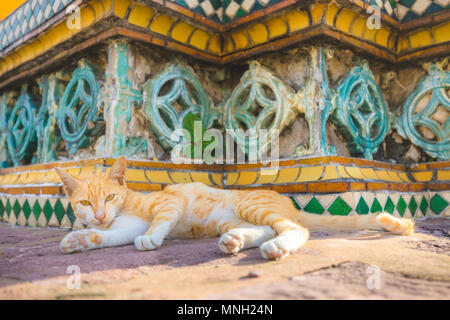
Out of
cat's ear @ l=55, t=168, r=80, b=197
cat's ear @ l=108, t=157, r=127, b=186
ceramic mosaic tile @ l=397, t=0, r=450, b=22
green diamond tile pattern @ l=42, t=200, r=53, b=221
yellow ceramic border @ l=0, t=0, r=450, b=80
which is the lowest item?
green diamond tile pattern @ l=42, t=200, r=53, b=221

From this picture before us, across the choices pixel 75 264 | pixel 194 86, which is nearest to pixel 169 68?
pixel 194 86

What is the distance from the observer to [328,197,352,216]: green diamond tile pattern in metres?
2.77

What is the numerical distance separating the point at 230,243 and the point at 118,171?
3.45 feet

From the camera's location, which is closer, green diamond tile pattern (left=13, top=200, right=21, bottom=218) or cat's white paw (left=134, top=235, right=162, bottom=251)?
cat's white paw (left=134, top=235, right=162, bottom=251)

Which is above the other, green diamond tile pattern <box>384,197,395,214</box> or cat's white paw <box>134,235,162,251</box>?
green diamond tile pattern <box>384,197,395,214</box>

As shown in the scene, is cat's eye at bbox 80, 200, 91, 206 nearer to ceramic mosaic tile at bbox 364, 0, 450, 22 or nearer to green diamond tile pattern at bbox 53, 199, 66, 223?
green diamond tile pattern at bbox 53, 199, 66, 223

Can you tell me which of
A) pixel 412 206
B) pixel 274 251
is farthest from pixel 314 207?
pixel 274 251

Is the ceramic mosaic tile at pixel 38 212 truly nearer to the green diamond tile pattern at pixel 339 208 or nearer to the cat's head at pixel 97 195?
the cat's head at pixel 97 195

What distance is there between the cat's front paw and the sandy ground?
59 millimetres

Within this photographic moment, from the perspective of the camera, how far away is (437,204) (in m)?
3.38

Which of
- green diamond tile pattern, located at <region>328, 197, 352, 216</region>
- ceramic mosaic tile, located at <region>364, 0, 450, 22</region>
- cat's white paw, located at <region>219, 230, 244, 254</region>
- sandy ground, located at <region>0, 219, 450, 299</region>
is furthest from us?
ceramic mosaic tile, located at <region>364, 0, 450, 22</region>

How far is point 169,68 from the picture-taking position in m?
3.37

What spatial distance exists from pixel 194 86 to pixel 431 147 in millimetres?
2211

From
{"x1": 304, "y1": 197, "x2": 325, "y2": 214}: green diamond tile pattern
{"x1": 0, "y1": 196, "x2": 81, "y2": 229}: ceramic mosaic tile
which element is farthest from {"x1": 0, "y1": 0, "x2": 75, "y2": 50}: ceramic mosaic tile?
{"x1": 304, "y1": 197, "x2": 325, "y2": 214}: green diamond tile pattern
